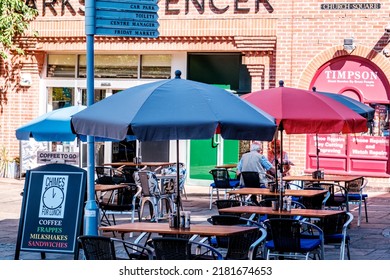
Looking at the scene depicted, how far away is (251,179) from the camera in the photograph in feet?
51.1

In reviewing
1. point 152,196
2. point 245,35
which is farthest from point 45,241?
point 245,35

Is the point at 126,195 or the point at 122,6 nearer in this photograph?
the point at 122,6

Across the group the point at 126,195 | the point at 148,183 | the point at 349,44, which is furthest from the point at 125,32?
the point at 349,44

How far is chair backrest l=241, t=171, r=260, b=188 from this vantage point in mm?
15555

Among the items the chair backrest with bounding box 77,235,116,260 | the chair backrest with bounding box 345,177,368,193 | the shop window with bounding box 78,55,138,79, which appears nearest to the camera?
the chair backrest with bounding box 77,235,116,260

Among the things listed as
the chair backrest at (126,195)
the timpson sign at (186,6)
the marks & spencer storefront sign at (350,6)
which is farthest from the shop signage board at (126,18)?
the timpson sign at (186,6)

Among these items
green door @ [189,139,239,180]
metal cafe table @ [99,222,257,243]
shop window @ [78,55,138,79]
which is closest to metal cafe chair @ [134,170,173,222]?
metal cafe table @ [99,222,257,243]

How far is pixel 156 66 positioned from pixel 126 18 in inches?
500

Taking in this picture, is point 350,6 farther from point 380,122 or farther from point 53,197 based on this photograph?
point 53,197

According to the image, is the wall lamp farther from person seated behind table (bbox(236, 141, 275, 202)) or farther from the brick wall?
person seated behind table (bbox(236, 141, 275, 202))

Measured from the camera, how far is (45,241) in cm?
1066

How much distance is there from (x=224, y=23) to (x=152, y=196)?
8.19m

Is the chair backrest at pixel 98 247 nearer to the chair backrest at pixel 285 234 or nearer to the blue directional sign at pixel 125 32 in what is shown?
the chair backrest at pixel 285 234

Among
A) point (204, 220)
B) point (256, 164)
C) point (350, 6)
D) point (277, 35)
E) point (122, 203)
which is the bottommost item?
point (204, 220)
